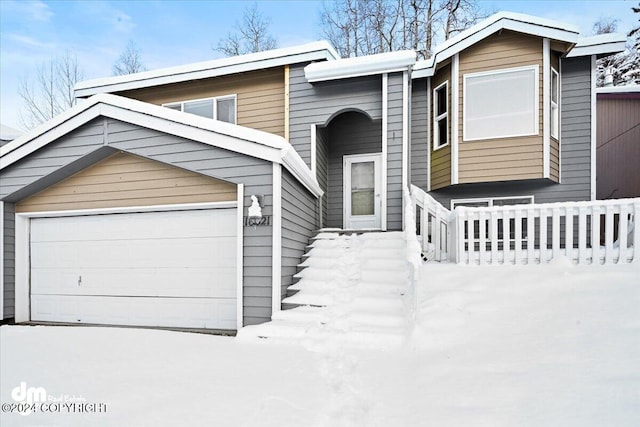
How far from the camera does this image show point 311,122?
6555 mm

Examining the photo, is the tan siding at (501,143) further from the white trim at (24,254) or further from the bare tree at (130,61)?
the bare tree at (130,61)

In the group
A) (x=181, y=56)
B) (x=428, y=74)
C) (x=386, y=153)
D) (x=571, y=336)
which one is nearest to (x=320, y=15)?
(x=181, y=56)

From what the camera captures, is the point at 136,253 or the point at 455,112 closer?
the point at 136,253

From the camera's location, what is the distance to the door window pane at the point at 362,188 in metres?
7.23

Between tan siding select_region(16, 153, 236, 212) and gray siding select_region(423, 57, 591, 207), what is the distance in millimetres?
6096

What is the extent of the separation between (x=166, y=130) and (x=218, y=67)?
3136 mm

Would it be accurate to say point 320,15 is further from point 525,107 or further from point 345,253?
point 345,253

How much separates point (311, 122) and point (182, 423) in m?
5.56

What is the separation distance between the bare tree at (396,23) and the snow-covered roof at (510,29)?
687 centimetres

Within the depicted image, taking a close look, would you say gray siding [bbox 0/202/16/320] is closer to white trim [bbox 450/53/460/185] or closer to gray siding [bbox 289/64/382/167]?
gray siding [bbox 289/64/382/167]

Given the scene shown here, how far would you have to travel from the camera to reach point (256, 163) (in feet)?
13.8

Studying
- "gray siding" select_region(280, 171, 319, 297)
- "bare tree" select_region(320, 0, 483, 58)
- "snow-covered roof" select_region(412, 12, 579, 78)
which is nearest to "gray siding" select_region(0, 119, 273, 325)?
"gray siding" select_region(280, 171, 319, 297)

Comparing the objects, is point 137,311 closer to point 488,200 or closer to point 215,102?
point 215,102

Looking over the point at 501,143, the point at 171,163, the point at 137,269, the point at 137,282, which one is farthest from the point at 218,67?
the point at 501,143
